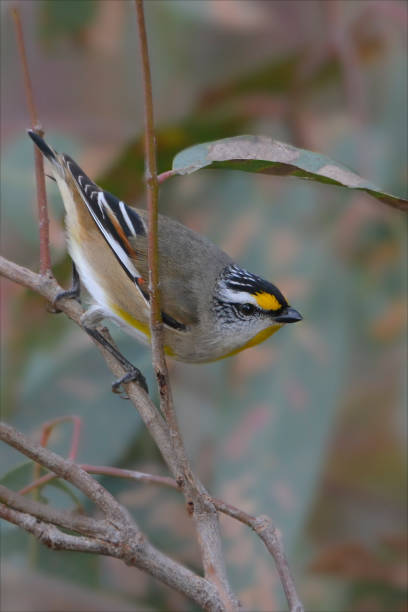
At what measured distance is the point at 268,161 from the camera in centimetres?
95

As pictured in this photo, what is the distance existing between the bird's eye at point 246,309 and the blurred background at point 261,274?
0.76ft

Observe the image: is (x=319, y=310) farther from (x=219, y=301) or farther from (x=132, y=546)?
(x=132, y=546)

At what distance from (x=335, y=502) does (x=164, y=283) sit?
99cm

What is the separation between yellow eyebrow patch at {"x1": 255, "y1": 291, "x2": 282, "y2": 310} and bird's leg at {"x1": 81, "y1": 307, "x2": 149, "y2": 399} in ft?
1.09

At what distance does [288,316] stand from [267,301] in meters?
0.06

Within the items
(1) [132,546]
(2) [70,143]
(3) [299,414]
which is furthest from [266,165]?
(2) [70,143]

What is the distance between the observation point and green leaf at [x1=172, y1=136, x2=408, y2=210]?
941mm

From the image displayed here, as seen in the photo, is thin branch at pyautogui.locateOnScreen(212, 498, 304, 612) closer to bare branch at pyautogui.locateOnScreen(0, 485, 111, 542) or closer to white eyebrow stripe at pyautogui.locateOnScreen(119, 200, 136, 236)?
bare branch at pyautogui.locateOnScreen(0, 485, 111, 542)

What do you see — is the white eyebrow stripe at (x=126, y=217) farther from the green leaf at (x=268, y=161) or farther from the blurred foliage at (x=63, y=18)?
the blurred foliage at (x=63, y=18)

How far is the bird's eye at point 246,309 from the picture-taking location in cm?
167

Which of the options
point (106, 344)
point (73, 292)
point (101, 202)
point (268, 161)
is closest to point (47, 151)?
point (101, 202)

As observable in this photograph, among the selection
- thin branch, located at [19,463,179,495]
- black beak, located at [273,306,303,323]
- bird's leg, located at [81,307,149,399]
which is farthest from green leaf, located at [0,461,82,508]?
black beak, located at [273,306,303,323]

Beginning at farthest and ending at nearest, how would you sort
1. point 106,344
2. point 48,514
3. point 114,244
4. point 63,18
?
point 63,18 < point 114,244 < point 106,344 < point 48,514

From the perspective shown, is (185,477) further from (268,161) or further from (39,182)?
(39,182)
